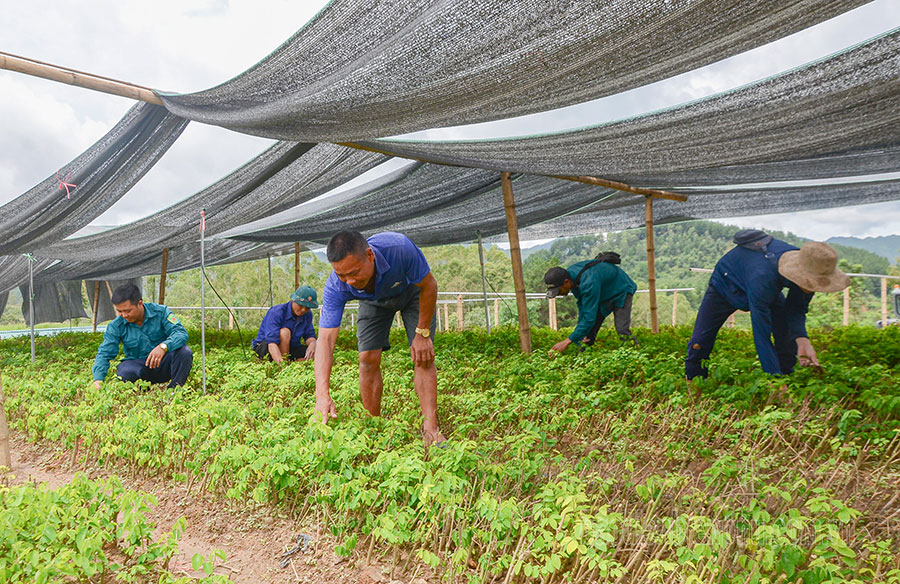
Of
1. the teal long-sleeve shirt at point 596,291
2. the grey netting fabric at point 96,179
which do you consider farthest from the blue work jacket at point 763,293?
the grey netting fabric at point 96,179

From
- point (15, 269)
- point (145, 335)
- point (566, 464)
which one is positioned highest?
point (15, 269)

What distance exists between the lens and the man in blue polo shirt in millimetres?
3031

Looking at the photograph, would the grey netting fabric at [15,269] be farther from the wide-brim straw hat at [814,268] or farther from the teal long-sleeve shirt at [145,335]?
the wide-brim straw hat at [814,268]

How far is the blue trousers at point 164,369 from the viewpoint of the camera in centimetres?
546

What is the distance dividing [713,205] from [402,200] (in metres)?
4.66

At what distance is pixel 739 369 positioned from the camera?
439cm

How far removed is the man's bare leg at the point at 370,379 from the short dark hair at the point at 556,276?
271 cm

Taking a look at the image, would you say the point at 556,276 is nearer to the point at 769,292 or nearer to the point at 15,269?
the point at 769,292

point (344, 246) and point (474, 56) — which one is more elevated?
point (474, 56)

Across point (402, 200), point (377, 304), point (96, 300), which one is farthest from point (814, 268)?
point (96, 300)

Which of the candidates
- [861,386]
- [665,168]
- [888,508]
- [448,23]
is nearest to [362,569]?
[888,508]

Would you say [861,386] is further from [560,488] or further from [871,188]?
[871,188]

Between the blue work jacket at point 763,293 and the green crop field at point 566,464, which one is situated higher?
the blue work jacket at point 763,293

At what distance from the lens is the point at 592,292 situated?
602 cm
